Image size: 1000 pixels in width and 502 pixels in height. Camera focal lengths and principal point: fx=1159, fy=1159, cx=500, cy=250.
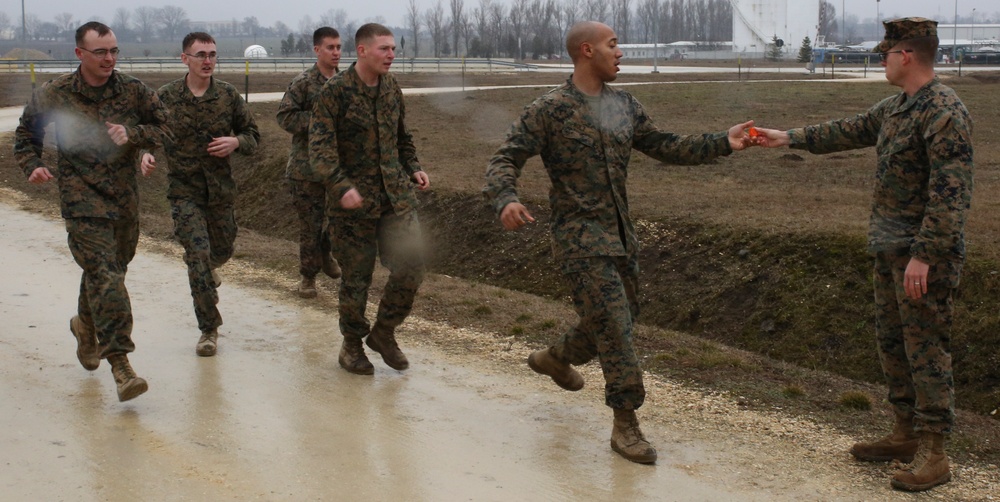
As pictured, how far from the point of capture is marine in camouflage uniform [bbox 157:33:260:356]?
322 inches

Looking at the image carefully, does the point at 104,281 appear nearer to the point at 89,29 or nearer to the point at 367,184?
the point at 89,29

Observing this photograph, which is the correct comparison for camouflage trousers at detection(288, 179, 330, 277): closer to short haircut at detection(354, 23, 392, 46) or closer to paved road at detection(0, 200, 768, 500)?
paved road at detection(0, 200, 768, 500)

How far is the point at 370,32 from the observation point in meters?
7.12

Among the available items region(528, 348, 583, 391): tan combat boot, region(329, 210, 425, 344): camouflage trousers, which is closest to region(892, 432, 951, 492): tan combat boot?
region(528, 348, 583, 391): tan combat boot

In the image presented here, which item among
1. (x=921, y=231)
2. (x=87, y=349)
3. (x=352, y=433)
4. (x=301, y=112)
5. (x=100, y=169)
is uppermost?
(x=301, y=112)

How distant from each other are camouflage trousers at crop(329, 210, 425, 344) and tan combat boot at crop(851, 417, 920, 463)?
9.56ft

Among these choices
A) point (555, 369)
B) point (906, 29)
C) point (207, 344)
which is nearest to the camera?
point (906, 29)

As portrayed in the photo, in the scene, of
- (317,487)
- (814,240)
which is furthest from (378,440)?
(814,240)

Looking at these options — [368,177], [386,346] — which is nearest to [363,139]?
[368,177]

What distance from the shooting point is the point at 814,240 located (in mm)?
11031

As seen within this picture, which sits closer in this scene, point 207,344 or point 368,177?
point 368,177

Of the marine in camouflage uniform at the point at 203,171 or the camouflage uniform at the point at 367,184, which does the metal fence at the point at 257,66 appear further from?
the camouflage uniform at the point at 367,184

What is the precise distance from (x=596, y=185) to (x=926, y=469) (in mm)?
2080

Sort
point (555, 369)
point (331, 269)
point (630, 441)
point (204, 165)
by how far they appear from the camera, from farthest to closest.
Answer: point (331, 269)
point (204, 165)
point (555, 369)
point (630, 441)
